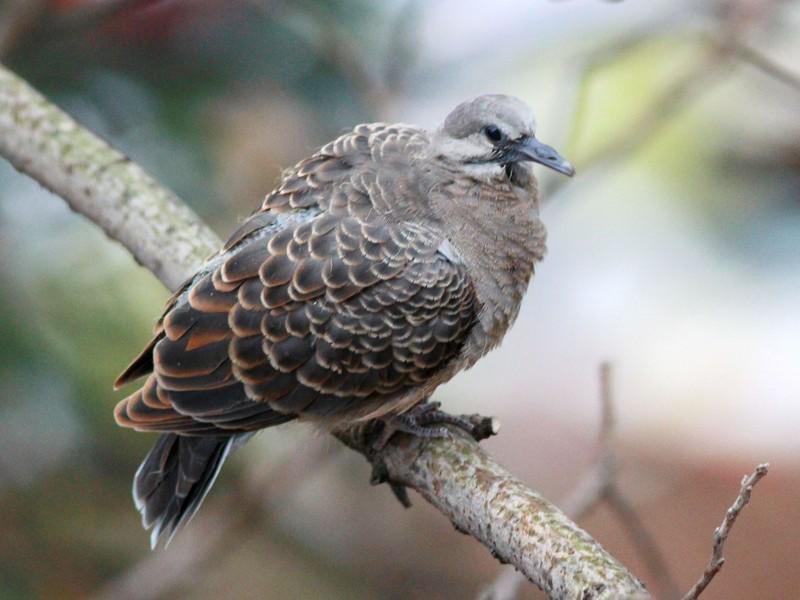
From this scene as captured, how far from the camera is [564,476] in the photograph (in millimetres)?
4773

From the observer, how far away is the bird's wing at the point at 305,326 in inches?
100

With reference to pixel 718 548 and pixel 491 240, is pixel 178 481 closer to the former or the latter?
pixel 491 240

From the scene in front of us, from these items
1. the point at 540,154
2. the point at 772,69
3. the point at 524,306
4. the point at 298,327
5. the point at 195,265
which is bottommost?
the point at 298,327

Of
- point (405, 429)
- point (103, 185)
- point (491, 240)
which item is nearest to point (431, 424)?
point (405, 429)

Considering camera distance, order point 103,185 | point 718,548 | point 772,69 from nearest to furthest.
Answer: point 718,548
point 103,185
point 772,69

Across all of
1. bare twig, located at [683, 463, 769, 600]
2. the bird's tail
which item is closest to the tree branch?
the bird's tail

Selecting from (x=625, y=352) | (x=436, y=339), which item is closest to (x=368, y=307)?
(x=436, y=339)

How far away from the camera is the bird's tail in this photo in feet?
8.86

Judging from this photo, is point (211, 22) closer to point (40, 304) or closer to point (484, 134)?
point (40, 304)

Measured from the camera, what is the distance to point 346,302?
255 cm

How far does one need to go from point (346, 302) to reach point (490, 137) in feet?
1.74

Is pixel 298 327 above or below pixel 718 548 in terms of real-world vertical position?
above

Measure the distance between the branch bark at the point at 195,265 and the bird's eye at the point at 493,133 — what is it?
0.68 meters

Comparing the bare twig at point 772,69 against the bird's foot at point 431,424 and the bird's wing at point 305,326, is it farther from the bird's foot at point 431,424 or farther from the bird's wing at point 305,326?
the bird's foot at point 431,424
